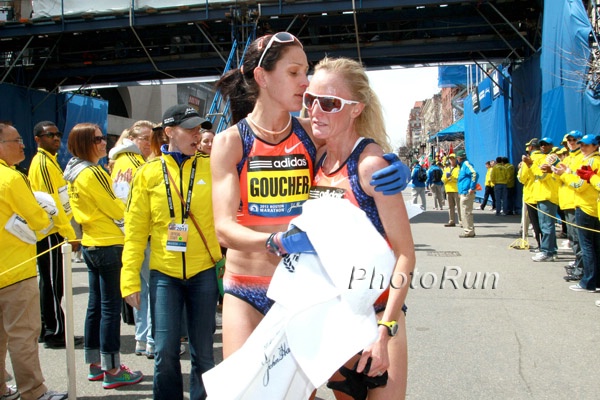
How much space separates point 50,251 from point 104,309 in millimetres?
1319

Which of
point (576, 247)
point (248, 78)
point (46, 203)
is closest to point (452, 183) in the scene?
point (576, 247)

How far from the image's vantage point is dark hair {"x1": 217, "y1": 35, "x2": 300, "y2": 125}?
2.38m

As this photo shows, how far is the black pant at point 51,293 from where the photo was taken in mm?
5195

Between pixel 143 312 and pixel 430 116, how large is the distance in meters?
111

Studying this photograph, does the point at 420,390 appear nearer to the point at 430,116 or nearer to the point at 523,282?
the point at 523,282

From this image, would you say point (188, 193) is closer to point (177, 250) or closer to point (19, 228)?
point (177, 250)

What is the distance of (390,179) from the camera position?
2.00 metres

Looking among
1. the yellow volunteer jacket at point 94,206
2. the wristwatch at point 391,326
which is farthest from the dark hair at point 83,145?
the wristwatch at point 391,326

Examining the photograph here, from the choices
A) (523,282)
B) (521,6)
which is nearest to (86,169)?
(523,282)

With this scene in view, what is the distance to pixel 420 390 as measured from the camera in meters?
4.06

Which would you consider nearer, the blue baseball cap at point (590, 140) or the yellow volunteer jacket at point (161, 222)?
the yellow volunteer jacket at point (161, 222)

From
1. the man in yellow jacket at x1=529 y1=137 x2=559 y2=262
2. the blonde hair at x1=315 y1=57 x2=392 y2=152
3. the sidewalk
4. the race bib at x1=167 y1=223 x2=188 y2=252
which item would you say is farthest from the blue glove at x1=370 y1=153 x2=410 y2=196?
the man in yellow jacket at x1=529 y1=137 x2=559 y2=262
